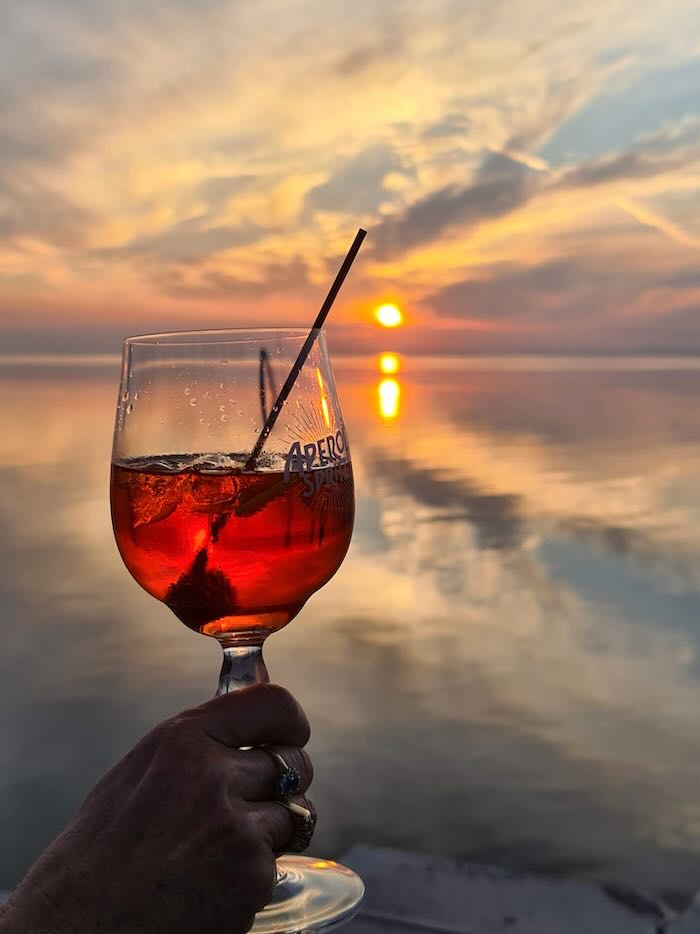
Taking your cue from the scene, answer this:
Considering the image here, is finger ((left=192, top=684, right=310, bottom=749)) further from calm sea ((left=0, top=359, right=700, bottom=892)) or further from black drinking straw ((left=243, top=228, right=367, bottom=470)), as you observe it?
calm sea ((left=0, top=359, right=700, bottom=892))

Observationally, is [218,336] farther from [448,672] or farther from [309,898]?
[448,672]

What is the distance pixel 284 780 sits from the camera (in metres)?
1.43

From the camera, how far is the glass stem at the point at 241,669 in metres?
1.53

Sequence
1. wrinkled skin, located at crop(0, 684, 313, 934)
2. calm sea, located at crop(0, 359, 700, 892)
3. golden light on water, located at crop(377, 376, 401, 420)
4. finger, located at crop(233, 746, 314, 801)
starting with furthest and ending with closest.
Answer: golden light on water, located at crop(377, 376, 401, 420) → calm sea, located at crop(0, 359, 700, 892) → finger, located at crop(233, 746, 314, 801) → wrinkled skin, located at crop(0, 684, 313, 934)

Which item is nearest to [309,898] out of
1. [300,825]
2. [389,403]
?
[300,825]

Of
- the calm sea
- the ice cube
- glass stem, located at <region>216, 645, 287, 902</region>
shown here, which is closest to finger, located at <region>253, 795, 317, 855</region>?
glass stem, located at <region>216, 645, 287, 902</region>

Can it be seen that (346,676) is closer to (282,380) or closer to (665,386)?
(282,380)

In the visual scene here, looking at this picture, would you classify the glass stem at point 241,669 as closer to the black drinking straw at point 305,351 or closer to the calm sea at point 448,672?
the black drinking straw at point 305,351

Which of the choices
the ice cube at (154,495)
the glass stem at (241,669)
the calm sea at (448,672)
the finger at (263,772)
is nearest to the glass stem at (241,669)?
the glass stem at (241,669)

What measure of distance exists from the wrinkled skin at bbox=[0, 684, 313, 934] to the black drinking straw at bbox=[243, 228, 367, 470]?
1.07 feet

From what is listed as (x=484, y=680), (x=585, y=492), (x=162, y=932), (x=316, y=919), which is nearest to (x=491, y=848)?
(x=484, y=680)

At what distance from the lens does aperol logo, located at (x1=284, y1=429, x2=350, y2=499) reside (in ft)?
4.89

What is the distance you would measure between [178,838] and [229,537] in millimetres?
385

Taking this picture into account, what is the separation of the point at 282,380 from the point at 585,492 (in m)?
10.3
